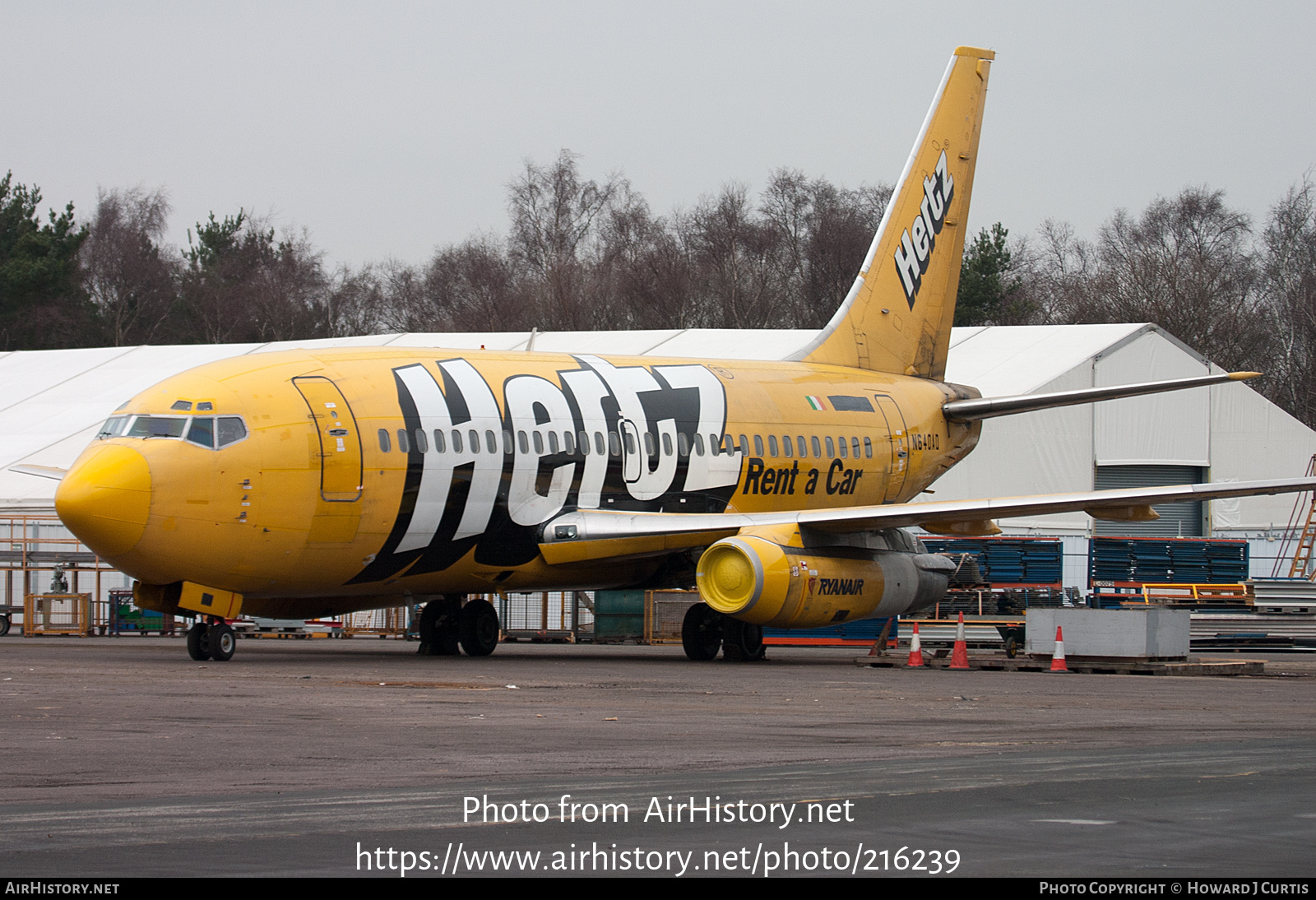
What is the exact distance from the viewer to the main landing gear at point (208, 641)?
1992cm

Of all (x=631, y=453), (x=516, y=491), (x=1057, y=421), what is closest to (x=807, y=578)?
(x=631, y=453)

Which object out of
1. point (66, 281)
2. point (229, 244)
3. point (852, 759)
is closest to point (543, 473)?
point (852, 759)

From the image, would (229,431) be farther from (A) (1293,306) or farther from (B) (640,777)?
(A) (1293,306)

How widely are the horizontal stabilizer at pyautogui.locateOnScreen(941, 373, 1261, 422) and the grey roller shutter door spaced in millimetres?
14009

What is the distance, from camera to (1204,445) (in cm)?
4266

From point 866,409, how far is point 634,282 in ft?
182

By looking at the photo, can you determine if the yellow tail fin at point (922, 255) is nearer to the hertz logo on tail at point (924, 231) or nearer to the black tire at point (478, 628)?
the hertz logo on tail at point (924, 231)

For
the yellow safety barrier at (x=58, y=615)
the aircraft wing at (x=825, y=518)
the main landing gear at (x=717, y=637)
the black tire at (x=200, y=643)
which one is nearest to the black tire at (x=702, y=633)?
the main landing gear at (x=717, y=637)

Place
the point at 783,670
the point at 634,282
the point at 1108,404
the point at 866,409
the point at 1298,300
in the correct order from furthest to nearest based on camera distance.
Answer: the point at 634,282 < the point at 1298,300 < the point at 1108,404 < the point at 866,409 < the point at 783,670

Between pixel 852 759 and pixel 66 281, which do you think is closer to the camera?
pixel 852 759

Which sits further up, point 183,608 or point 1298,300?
point 1298,300

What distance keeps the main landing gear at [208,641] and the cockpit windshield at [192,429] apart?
8.08ft

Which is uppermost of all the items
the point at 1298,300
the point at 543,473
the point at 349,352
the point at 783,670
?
the point at 1298,300
